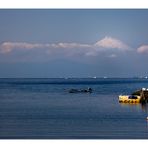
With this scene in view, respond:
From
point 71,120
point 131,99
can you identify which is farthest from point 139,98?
point 71,120

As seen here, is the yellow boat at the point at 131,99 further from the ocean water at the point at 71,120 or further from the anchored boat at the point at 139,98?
the ocean water at the point at 71,120

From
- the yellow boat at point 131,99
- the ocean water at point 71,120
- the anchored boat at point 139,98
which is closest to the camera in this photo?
the ocean water at point 71,120

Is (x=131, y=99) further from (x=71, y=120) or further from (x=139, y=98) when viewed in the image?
(x=71, y=120)

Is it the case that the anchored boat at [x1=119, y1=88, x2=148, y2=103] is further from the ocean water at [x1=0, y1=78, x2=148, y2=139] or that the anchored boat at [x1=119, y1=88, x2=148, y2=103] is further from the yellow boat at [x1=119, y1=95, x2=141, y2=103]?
the ocean water at [x1=0, y1=78, x2=148, y2=139]

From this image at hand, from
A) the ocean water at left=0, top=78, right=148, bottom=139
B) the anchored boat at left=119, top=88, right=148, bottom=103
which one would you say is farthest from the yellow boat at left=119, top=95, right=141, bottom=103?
the ocean water at left=0, top=78, right=148, bottom=139

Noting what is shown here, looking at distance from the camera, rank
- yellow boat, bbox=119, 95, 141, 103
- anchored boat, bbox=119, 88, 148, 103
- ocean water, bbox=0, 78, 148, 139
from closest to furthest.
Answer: ocean water, bbox=0, 78, 148, 139
anchored boat, bbox=119, 88, 148, 103
yellow boat, bbox=119, 95, 141, 103

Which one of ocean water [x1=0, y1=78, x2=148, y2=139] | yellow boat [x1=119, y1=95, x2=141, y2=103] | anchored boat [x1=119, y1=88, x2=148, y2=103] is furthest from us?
yellow boat [x1=119, y1=95, x2=141, y2=103]

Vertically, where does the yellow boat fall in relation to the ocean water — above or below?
above

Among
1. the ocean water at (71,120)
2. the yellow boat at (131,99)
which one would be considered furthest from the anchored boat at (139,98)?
the ocean water at (71,120)
